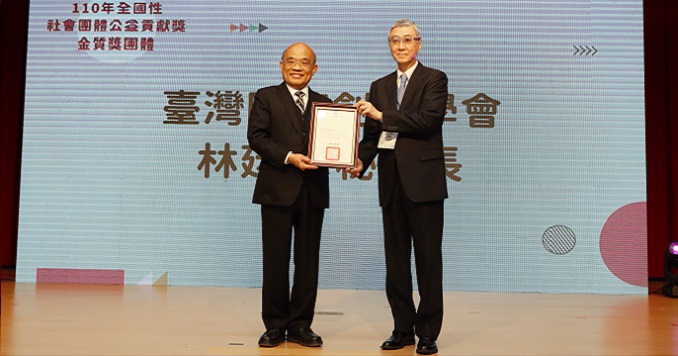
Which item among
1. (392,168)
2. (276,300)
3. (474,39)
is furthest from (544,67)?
(276,300)

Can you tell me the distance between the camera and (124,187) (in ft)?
15.9

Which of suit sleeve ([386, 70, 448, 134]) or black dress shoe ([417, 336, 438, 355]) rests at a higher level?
Result: suit sleeve ([386, 70, 448, 134])

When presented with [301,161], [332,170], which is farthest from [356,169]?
[332,170]

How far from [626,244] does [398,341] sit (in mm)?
2646

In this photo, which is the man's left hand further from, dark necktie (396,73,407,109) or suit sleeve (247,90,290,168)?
suit sleeve (247,90,290,168)

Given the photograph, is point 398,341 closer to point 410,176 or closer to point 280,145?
point 410,176

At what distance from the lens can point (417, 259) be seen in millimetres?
2826

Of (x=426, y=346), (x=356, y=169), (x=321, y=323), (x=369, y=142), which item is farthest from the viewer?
(x=321, y=323)

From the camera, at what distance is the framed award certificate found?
273 centimetres

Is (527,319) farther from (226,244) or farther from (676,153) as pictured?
(676,153)

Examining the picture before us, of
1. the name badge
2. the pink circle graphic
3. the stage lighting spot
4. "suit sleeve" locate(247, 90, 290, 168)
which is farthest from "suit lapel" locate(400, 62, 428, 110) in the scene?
the pink circle graphic

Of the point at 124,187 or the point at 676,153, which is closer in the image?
the point at 124,187

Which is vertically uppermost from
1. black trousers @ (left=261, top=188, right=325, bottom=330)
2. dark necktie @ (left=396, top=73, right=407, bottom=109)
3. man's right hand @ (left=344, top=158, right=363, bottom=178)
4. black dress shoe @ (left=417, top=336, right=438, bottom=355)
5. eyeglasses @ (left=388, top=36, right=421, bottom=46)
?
eyeglasses @ (left=388, top=36, right=421, bottom=46)

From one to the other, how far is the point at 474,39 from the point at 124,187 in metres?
2.86
